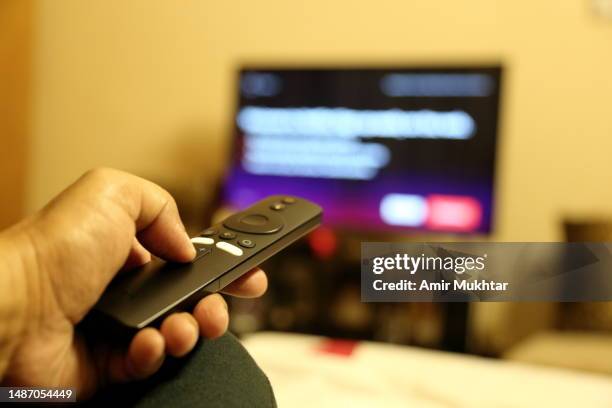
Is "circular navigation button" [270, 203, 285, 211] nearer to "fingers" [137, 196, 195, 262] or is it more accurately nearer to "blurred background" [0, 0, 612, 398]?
"fingers" [137, 196, 195, 262]

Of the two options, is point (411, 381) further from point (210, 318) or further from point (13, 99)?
point (13, 99)

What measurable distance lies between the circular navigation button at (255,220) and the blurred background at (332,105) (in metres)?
0.54

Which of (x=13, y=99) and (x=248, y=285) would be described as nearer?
(x=248, y=285)

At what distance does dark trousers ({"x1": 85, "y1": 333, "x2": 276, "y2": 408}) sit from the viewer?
1.14 ft

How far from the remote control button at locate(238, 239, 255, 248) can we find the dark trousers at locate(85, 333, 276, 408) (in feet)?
0.35

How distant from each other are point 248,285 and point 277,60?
1305 millimetres

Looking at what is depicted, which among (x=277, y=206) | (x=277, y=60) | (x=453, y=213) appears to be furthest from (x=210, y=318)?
(x=277, y=60)

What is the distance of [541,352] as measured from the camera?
3.01 feet

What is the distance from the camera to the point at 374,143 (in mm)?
1355

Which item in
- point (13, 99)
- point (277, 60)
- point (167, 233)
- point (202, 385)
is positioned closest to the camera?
point (202, 385)

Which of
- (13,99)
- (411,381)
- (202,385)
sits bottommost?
(411,381)

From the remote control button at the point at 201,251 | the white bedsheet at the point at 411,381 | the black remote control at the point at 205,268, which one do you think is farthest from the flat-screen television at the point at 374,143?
the remote control button at the point at 201,251

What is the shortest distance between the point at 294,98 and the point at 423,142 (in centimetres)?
36

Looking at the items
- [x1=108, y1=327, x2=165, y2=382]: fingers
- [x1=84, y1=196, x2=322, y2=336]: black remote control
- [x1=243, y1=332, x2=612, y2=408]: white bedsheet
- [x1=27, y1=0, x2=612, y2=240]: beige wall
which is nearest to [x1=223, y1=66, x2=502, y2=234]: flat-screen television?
[x1=27, y1=0, x2=612, y2=240]: beige wall
